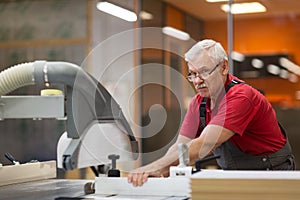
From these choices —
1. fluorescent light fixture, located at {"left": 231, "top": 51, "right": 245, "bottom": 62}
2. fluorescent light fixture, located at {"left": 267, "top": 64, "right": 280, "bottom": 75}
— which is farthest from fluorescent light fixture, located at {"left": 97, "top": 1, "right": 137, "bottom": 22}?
fluorescent light fixture, located at {"left": 267, "top": 64, "right": 280, "bottom": 75}

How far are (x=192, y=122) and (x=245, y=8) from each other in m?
2.62

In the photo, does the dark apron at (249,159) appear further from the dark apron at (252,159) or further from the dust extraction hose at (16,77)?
the dust extraction hose at (16,77)

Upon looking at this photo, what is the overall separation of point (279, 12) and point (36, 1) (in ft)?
7.47

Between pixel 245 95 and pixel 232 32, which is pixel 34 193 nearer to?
pixel 245 95

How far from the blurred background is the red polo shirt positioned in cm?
163

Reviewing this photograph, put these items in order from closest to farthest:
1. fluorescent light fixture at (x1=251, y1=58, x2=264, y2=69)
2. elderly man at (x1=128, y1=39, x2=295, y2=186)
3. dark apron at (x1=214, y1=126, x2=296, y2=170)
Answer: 1. elderly man at (x1=128, y1=39, x2=295, y2=186)
2. dark apron at (x1=214, y1=126, x2=296, y2=170)
3. fluorescent light fixture at (x1=251, y1=58, x2=264, y2=69)

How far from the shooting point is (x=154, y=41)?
18.0ft

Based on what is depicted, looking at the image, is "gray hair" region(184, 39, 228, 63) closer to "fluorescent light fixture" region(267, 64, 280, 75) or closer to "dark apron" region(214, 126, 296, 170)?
"dark apron" region(214, 126, 296, 170)

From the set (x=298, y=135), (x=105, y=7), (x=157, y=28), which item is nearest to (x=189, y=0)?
(x=157, y=28)

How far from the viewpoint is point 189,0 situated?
531 centimetres

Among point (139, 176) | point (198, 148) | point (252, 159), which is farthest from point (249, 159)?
point (139, 176)

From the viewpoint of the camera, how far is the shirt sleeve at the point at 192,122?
8.71 feet

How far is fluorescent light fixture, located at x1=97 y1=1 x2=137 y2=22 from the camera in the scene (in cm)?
544

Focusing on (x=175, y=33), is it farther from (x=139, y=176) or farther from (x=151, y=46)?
(x=139, y=176)
